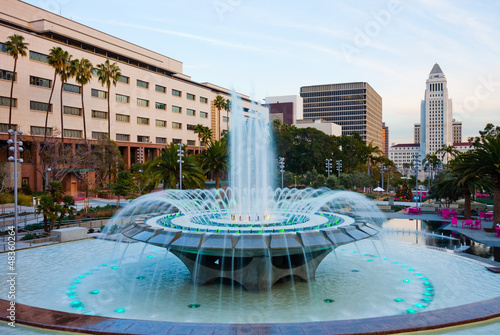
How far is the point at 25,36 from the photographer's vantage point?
47.3 m

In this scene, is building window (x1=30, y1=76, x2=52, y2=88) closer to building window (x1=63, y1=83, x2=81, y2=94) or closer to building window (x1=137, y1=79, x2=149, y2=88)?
building window (x1=63, y1=83, x2=81, y2=94)

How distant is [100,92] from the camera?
5844cm

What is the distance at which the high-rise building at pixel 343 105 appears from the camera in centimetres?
15538

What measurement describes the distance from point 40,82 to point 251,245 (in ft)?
163

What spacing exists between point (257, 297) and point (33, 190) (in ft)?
163

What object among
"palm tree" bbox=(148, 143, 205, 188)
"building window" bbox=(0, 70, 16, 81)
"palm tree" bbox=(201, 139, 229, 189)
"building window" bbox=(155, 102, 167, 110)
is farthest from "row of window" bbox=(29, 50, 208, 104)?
"palm tree" bbox=(148, 143, 205, 188)

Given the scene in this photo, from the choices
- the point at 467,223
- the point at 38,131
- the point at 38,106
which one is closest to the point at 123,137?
the point at 38,131

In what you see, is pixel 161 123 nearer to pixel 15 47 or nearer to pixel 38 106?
pixel 38 106

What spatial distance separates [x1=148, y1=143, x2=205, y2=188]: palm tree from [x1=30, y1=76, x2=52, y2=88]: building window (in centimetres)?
2536

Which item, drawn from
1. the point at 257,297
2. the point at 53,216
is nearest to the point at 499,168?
the point at 257,297

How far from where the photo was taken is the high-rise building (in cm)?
15538

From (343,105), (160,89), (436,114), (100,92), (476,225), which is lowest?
(476,225)

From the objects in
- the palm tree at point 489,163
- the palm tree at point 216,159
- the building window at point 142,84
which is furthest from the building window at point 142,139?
the palm tree at point 489,163

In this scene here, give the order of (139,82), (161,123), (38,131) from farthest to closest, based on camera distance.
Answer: (161,123), (139,82), (38,131)
